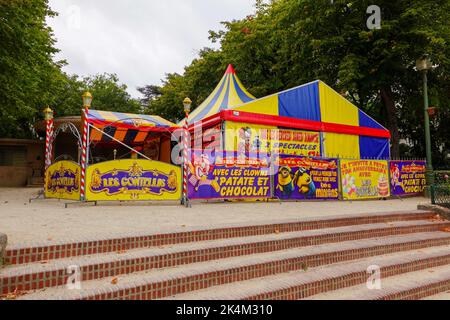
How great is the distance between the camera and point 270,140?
13266 mm

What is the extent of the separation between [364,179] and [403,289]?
8.49m

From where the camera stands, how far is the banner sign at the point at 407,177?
1305 cm

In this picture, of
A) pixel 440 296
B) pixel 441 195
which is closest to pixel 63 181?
pixel 440 296

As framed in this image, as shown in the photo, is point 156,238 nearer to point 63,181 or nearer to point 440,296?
point 440,296

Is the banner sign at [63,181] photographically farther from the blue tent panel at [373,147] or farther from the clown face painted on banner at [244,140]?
the blue tent panel at [373,147]

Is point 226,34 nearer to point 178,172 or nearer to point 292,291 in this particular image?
point 178,172

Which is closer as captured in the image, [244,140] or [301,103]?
[244,140]

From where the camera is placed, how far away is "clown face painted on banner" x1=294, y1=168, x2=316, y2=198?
11.1m

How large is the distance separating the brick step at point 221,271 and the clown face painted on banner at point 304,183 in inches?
199

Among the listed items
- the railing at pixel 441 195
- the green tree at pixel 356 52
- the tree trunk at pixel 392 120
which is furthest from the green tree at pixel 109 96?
the railing at pixel 441 195

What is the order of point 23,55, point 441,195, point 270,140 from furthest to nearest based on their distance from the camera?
1. point 23,55
2. point 270,140
3. point 441,195

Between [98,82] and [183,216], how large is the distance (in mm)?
33862
